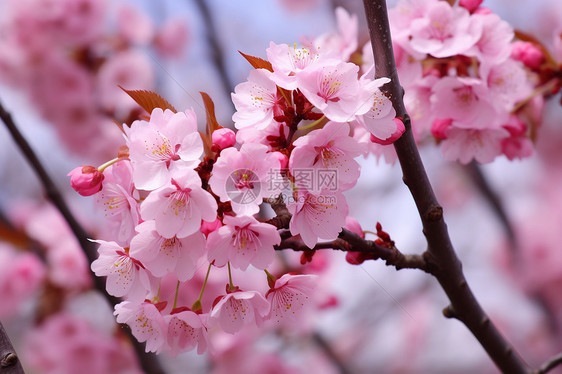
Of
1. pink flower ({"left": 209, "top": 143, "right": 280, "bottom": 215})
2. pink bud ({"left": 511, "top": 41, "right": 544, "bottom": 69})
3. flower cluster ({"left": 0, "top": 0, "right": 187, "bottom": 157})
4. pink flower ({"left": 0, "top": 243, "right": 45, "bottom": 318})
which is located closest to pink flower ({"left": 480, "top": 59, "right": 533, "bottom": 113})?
pink bud ({"left": 511, "top": 41, "right": 544, "bottom": 69})

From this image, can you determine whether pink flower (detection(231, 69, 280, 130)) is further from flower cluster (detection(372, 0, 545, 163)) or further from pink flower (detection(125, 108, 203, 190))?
flower cluster (detection(372, 0, 545, 163))

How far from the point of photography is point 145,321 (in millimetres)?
700

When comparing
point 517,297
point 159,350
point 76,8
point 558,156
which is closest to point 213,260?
point 159,350

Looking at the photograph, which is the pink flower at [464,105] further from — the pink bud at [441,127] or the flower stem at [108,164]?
the flower stem at [108,164]

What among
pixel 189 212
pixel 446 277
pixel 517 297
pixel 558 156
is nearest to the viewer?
pixel 189 212

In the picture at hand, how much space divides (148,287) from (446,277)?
1.56 ft

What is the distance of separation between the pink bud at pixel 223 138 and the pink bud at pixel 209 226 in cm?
9

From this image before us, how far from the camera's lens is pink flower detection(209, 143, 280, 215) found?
592 mm

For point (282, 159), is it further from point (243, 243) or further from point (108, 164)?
point (108, 164)

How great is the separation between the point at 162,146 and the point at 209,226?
12 cm

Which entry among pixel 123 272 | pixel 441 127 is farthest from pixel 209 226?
pixel 441 127

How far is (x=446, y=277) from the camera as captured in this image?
0.82 metres

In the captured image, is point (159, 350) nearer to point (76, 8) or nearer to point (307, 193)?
point (307, 193)
